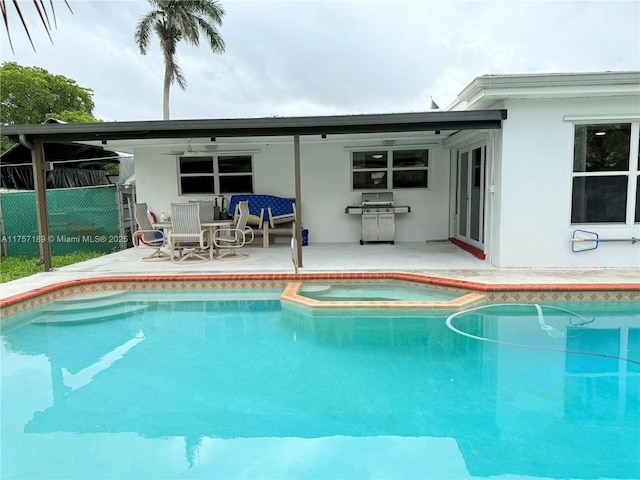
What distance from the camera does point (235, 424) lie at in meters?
3.03

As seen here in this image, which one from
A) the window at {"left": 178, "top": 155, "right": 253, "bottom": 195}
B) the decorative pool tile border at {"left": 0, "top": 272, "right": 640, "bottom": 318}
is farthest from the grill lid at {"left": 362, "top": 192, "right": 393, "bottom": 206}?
the decorative pool tile border at {"left": 0, "top": 272, "right": 640, "bottom": 318}

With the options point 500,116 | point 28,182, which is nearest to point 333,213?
point 500,116

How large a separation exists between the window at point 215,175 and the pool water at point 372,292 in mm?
4786

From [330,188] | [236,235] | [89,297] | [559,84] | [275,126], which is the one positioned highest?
[559,84]

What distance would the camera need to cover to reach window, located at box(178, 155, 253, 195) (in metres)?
10.2

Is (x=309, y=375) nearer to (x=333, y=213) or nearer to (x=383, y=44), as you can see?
(x=333, y=213)

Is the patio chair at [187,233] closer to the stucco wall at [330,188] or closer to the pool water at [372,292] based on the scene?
the pool water at [372,292]

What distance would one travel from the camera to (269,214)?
9.41 metres

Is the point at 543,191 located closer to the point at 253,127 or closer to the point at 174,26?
Answer: the point at 253,127

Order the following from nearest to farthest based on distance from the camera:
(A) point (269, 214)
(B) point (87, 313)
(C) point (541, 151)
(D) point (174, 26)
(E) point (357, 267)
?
1. (B) point (87, 313)
2. (C) point (541, 151)
3. (E) point (357, 267)
4. (A) point (269, 214)
5. (D) point (174, 26)

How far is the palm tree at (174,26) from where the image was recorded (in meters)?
16.9

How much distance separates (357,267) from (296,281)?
43.1 inches

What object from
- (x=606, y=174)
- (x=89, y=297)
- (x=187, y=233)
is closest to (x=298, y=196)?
(x=187, y=233)

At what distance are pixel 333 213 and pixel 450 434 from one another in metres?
7.50
